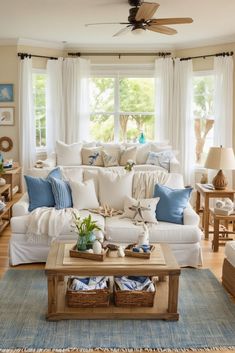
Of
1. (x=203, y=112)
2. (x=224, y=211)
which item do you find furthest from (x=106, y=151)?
(x=224, y=211)

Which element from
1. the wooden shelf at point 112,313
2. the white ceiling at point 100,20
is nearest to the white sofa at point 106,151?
the white ceiling at point 100,20

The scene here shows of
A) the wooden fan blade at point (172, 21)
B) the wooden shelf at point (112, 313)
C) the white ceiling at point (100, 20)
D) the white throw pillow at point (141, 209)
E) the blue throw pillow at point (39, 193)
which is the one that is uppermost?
the white ceiling at point (100, 20)

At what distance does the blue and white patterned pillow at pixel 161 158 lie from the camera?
23.2 feet

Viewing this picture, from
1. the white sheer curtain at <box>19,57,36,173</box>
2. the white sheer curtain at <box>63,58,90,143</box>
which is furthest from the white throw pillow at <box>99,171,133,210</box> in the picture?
the white sheer curtain at <box>63,58,90,143</box>

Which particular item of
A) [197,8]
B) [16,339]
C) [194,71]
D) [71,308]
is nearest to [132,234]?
[71,308]

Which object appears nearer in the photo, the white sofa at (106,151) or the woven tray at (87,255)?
the woven tray at (87,255)

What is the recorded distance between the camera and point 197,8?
5.14 meters

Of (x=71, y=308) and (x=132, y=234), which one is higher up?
(x=132, y=234)

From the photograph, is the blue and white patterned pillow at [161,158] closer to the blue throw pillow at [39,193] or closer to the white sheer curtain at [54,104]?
the white sheer curtain at [54,104]

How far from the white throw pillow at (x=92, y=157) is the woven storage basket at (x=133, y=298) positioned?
4275 millimetres

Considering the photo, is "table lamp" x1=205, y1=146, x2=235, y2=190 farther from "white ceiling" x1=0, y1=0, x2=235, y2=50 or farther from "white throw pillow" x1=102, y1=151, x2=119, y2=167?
"white throw pillow" x1=102, y1=151, x2=119, y2=167

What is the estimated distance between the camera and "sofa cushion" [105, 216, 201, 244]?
4203 mm

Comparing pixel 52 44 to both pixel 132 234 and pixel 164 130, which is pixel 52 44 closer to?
pixel 164 130

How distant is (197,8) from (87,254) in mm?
3456
